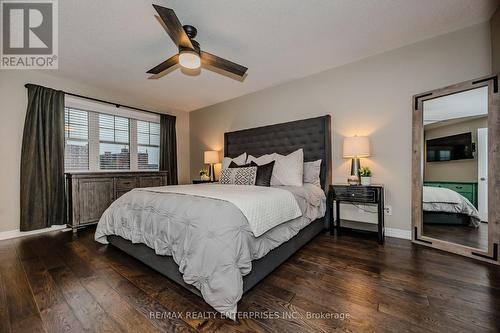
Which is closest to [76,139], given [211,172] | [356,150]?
[211,172]

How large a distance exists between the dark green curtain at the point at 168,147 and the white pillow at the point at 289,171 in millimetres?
2750

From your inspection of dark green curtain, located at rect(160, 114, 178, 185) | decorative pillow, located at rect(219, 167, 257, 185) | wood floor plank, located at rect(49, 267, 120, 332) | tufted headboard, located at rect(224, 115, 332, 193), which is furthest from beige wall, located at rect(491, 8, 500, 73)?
dark green curtain, located at rect(160, 114, 178, 185)

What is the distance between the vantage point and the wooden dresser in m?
3.25

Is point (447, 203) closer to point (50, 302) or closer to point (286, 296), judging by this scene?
point (286, 296)

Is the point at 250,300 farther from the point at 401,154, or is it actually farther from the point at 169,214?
the point at 401,154

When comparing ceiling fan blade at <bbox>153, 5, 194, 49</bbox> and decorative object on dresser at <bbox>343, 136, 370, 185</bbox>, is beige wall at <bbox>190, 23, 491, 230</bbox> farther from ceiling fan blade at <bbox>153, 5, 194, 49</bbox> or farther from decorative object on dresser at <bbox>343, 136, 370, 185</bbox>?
ceiling fan blade at <bbox>153, 5, 194, 49</bbox>

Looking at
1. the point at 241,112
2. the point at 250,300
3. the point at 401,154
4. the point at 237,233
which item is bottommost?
the point at 250,300

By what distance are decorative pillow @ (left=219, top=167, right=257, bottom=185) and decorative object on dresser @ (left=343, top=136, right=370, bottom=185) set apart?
4.25ft

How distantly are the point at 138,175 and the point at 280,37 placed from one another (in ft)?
11.0

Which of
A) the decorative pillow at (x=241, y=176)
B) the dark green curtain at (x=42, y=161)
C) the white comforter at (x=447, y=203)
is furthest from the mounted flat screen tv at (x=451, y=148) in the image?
the dark green curtain at (x=42, y=161)

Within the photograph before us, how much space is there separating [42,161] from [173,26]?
9.97ft

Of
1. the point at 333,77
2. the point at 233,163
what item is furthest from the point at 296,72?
the point at 233,163

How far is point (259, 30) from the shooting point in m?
2.33

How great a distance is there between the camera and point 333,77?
10.7 ft
